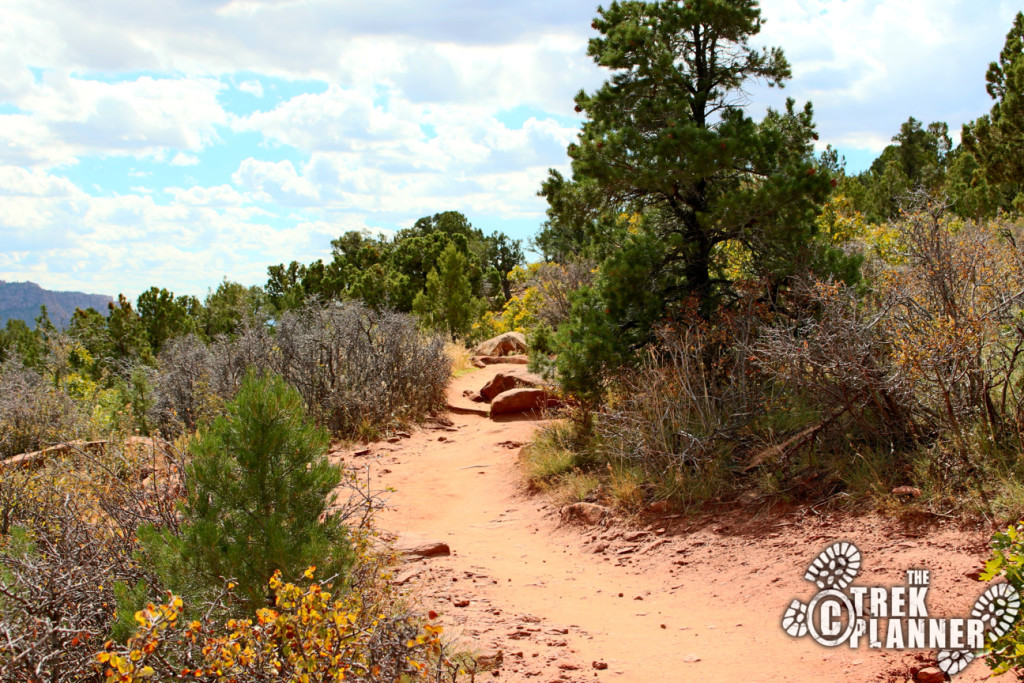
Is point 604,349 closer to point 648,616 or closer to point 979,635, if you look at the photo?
point 648,616

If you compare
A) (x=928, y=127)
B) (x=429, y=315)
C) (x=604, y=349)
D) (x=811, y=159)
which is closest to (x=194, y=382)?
(x=604, y=349)

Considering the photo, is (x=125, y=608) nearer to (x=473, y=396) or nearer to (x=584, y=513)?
(x=584, y=513)

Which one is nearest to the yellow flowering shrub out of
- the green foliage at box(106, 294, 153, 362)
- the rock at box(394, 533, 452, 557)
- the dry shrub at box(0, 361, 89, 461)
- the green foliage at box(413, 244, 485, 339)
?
the rock at box(394, 533, 452, 557)

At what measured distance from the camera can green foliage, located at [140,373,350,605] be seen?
329 centimetres

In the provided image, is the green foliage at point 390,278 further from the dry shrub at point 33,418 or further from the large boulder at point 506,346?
the dry shrub at point 33,418

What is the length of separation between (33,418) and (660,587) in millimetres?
8370

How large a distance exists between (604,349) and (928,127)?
39927 millimetres

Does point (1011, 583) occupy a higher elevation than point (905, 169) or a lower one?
lower

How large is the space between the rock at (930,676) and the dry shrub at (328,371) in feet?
27.7

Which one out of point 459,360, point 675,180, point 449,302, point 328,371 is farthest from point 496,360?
point 675,180

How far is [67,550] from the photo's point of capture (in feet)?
12.6

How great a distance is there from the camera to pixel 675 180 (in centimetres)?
745

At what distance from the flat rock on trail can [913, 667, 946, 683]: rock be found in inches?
1.6

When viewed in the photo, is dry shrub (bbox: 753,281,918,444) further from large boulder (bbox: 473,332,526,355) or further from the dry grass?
large boulder (bbox: 473,332,526,355)
